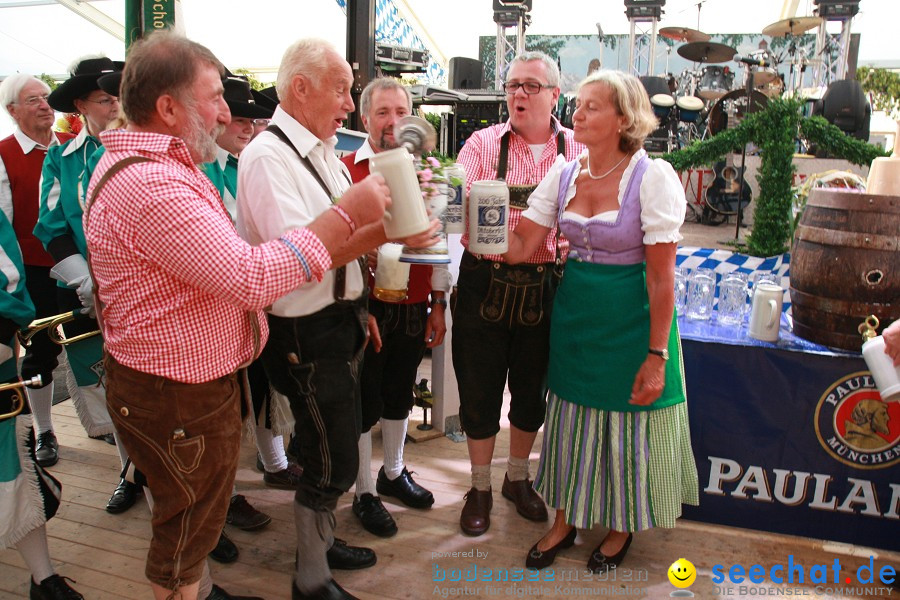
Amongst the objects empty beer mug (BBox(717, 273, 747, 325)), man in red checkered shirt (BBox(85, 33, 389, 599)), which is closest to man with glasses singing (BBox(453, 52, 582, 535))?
empty beer mug (BBox(717, 273, 747, 325))

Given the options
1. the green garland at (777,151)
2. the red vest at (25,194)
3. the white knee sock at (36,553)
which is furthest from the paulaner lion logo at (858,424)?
the red vest at (25,194)

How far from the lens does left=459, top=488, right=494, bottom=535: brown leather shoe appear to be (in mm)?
2396

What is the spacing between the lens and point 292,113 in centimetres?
164

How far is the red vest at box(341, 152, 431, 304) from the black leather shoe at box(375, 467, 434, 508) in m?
0.85

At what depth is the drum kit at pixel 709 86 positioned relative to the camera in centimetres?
909

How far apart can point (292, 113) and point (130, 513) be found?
1.91 m

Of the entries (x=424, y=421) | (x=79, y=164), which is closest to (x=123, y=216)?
(x=79, y=164)

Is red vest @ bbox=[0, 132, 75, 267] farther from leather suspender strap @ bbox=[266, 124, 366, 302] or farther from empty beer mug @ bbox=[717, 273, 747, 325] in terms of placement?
empty beer mug @ bbox=[717, 273, 747, 325]

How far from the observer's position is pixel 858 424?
2.22m

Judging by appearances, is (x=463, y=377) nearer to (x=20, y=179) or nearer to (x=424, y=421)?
(x=424, y=421)

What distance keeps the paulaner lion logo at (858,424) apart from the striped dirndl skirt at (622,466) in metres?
0.55

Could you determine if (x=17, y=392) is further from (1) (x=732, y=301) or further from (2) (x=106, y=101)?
(1) (x=732, y=301)

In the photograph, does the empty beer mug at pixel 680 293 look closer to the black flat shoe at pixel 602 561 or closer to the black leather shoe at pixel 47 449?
the black flat shoe at pixel 602 561

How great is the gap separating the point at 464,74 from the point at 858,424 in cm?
628
